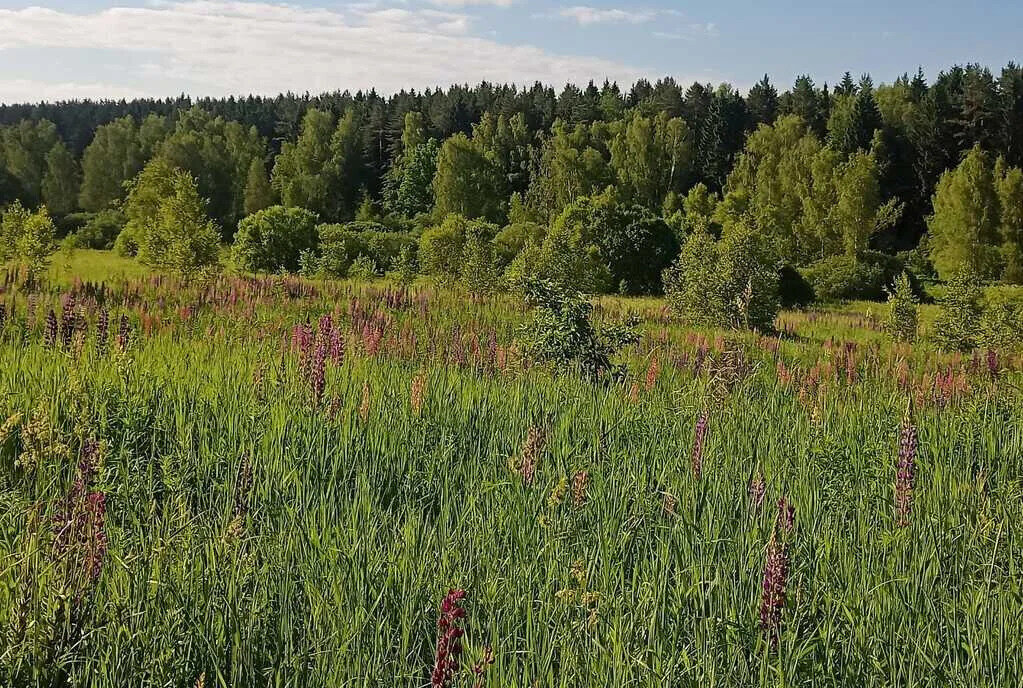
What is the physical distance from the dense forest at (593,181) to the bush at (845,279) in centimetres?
20

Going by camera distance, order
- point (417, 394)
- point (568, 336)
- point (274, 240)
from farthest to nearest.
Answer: point (274, 240) < point (568, 336) < point (417, 394)

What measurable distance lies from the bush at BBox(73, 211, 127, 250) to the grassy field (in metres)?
63.0

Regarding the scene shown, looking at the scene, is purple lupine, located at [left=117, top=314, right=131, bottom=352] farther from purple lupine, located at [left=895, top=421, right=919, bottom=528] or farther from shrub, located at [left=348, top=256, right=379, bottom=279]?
shrub, located at [left=348, top=256, right=379, bottom=279]

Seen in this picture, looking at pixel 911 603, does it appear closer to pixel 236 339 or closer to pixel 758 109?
pixel 236 339

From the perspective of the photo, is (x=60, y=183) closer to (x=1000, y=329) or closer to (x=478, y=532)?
(x=1000, y=329)

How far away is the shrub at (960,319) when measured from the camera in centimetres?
2277

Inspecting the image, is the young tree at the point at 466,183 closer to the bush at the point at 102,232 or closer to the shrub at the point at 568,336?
the bush at the point at 102,232

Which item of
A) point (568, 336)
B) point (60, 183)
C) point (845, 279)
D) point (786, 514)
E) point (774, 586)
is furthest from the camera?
point (60, 183)

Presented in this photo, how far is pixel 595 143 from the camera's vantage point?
80.8m

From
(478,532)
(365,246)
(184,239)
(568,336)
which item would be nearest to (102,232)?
(365,246)

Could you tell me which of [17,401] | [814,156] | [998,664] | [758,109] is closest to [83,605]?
[17,401]

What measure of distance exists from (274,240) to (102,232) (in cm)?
2772

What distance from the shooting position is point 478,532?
3553 millimetres

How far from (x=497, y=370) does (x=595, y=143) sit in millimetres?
75941
